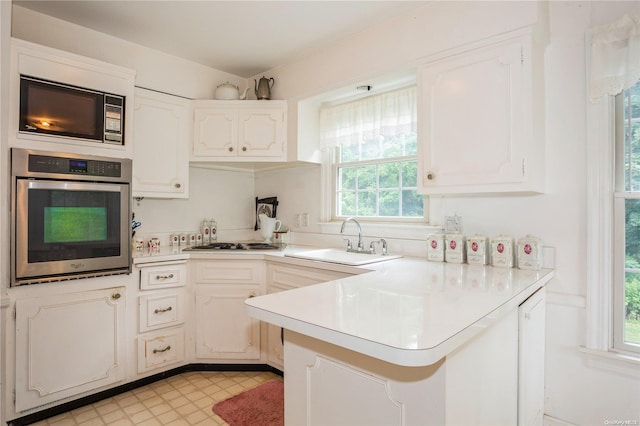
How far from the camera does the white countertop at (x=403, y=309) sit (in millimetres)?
849

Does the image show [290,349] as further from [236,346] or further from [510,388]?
[236,346]

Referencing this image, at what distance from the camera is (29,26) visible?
223 cm

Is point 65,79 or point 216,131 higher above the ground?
point 65,79

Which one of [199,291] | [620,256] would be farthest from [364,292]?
[199,291]

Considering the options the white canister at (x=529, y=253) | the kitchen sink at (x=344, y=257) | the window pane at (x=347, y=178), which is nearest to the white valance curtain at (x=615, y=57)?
the white canister at (x=529, y=253)

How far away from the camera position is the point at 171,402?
2.22 meters

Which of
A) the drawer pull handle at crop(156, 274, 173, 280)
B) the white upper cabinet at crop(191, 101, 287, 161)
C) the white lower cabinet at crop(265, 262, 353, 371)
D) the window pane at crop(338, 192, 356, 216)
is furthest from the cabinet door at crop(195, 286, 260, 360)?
the white upper cabinet at crop(191, 101, 287, 161)

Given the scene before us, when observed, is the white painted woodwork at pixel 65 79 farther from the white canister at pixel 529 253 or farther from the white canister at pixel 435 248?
the white canister at pixel 529 253

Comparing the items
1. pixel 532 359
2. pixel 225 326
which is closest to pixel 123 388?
pixel 225 326

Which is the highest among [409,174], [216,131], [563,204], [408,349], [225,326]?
[216,131]

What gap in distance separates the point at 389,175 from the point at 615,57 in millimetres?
1433

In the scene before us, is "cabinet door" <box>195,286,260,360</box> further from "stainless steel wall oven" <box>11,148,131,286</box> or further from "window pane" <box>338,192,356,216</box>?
"window pane" <box>338,192,356,216</box>

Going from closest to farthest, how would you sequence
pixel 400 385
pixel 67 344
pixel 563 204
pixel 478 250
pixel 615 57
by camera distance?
pixel 400 385, pixel 615 57, pixel 563 204, pixel 478 250, pixel 67 344

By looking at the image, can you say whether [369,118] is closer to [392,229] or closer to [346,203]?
[346,203]
